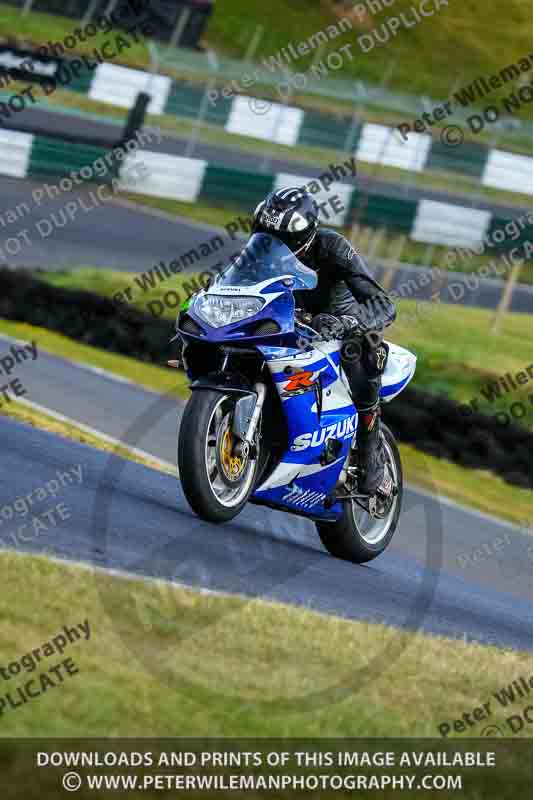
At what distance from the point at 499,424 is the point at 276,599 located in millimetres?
9725

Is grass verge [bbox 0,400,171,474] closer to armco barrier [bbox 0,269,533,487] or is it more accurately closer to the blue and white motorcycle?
the blue and white motorcycle

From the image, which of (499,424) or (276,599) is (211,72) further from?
(276,599)

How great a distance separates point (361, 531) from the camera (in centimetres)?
905

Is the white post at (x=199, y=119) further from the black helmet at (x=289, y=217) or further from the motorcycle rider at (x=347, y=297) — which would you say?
the black helmet at (x=289, y=217)

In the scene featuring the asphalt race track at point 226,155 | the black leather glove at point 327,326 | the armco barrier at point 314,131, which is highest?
the armco barrier at point 314,131

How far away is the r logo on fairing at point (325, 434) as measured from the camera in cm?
787

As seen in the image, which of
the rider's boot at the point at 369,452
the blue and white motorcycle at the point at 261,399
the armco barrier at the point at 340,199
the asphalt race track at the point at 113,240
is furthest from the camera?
the armco barrier at the point at 340,199

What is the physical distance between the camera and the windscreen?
766 cm

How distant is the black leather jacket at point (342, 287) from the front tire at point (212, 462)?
1083 millimetres

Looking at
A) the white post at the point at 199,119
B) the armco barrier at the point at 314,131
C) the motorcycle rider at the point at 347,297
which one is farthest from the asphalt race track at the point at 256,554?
the armco barrier at the point at 314,131

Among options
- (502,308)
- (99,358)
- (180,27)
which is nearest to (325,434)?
(99,358)

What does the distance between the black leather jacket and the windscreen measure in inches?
9.4

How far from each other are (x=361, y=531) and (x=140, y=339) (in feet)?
31.8

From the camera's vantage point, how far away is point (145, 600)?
5.92 meters
